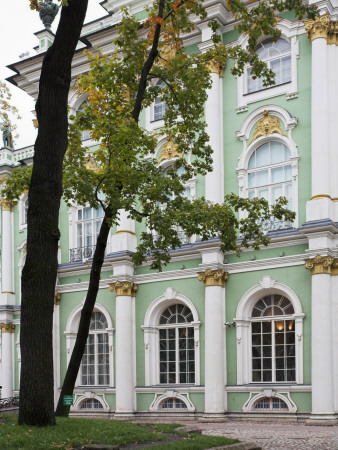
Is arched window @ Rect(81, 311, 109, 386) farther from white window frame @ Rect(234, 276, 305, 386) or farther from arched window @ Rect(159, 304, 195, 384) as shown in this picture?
white window frame @ Rect(234, 276, 305, 386)

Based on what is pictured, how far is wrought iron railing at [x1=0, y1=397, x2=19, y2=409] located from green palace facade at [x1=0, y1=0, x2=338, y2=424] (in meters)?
2.65

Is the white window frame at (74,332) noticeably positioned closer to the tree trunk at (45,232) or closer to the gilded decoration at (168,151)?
the gilded decoration at (168,151)

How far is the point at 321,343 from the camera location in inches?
762

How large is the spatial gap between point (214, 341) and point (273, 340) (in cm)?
179

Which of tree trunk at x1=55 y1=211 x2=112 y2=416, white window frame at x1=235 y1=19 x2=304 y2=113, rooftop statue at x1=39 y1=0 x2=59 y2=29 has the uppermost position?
rooftop statue at x1=39 y1=0 x2=59 y2=29

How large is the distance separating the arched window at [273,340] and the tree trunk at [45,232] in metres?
11.3

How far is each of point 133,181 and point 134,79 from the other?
2.64 metres

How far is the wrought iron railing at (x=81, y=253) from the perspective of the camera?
85.3 ft

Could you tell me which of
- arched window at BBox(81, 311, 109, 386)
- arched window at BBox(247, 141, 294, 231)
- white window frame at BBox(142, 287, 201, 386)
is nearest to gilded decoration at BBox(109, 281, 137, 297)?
white window frame at BBox(142, 287, 201, 386)

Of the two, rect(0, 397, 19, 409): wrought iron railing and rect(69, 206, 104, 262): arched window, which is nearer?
rect(0, 397, 19, 409): wrought iron railing

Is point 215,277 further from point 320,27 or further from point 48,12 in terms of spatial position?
point 48,12

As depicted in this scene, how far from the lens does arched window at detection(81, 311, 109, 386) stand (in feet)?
82.4

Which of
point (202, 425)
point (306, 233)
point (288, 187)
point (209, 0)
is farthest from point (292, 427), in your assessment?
point (209, 0)

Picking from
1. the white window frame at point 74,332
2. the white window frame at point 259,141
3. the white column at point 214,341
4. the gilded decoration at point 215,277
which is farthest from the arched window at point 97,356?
the white window frame at point 259,141
